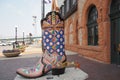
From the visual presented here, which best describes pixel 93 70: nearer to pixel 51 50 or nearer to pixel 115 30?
pixel 51 50

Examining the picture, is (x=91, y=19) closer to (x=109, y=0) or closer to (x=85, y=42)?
(x=85, y=42)

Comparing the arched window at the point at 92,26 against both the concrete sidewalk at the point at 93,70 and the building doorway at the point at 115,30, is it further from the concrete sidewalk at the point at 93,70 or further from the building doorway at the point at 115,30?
the concrete sidewalk at the point at 93,70

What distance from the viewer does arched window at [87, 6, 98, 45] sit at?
1151 cm

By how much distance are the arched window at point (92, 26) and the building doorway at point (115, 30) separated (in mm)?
2209

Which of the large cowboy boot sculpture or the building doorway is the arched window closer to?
the building doorway

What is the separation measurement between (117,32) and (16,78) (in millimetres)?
5749

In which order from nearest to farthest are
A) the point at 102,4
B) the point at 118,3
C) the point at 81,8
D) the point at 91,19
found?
1. the point at 118,3
2. the point at 102,4
3. the point at 91,19
4. the point at 81,8

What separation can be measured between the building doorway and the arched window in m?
2.21

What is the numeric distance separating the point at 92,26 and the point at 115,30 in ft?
9.92

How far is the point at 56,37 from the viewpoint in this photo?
6.84 metres

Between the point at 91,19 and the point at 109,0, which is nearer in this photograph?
the point at 109,0

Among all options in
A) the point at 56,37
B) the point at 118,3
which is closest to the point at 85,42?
the point at 118,3

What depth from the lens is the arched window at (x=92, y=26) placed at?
11508 millimetres

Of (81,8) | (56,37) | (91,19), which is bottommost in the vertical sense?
(56,37)
